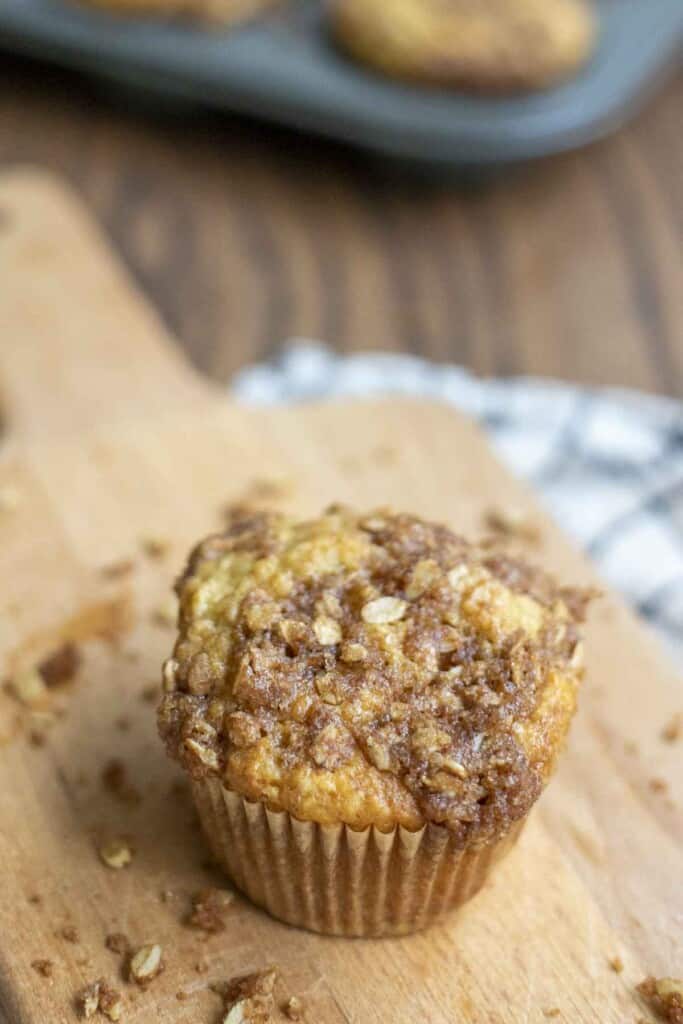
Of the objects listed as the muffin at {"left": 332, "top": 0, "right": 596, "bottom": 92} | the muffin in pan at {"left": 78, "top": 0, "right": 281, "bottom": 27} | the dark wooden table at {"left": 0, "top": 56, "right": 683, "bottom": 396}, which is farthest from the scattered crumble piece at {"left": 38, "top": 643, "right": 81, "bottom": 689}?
the muffin in pan at {"left": 78, "top": 0, "right": 281, "bottom": 27}

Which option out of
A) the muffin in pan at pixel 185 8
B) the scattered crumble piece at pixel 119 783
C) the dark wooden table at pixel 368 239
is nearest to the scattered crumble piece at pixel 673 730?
the scattered crumble piece at pixel 119 783

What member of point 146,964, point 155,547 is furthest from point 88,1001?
point 155,547

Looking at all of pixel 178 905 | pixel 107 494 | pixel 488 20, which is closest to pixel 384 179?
pixel 488 20

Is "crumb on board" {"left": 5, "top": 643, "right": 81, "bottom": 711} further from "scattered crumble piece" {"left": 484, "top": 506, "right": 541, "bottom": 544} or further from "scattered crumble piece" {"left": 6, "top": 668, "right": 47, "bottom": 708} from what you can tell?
"scattered crumble piece" {"left": 484, "top": 506, "right": 541, "bottom": 544}

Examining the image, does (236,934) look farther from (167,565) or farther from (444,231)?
(444,231)

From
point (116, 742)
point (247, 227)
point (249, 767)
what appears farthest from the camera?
point (247, 227)

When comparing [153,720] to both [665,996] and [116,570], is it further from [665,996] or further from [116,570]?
[665,996]

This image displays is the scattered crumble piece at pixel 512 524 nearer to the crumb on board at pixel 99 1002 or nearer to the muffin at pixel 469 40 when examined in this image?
the crumb on board at pixel 99 1002
